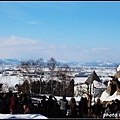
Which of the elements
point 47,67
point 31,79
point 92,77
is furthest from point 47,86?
point 92,77

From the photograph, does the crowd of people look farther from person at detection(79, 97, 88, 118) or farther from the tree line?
the tree line

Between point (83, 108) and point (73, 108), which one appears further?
point (83, 108)

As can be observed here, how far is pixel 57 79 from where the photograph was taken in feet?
184

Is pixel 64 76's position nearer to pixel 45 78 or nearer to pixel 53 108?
pixel 45 78

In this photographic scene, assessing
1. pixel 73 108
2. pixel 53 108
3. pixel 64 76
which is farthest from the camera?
pixel 64 76

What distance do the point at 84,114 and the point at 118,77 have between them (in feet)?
35.7

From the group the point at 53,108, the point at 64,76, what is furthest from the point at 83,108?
the point at 64,76

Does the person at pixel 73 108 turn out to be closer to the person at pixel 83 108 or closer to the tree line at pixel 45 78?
the person at pixel 83 108

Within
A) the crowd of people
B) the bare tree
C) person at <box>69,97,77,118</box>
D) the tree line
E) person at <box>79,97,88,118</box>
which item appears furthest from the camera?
the bare tree

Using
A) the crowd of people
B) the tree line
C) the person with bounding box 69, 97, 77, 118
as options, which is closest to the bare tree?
the tree line

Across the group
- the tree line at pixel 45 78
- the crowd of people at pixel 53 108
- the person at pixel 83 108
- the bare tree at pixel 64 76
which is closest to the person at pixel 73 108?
the crowd of people at pixel 53 108

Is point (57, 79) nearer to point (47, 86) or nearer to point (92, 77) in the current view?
point (47, 86)

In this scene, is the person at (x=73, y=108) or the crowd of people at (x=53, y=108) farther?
the person at (x=73, y=108)

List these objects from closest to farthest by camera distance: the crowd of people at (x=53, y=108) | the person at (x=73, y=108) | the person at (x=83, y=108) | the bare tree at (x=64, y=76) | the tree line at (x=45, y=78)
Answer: the crowd of people at (x=53, y=108) → the person at (x=73, y=108) → the person at (x=83, y=108) → the tree line at (x=45, y=78) → the bare tree at (x=64, y=76)
